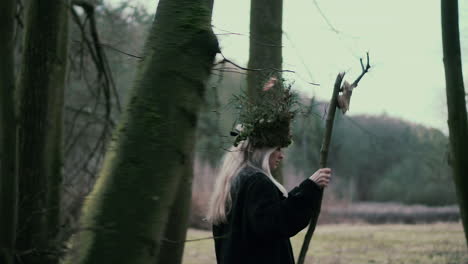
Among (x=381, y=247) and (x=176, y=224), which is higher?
(x=176, y=224)

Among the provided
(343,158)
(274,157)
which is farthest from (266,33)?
(343,158)

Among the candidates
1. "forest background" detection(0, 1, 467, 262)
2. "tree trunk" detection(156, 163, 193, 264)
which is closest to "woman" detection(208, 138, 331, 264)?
"tree trunk" detection(156, 163, 193, 264)

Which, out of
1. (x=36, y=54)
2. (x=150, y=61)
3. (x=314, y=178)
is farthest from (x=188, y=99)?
(x=36, y=54)

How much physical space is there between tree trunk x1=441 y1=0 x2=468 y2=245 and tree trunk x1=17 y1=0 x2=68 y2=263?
121 inches

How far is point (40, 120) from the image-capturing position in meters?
5.02

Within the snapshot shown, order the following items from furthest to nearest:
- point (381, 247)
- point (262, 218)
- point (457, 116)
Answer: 1. point (381, 247)
2. point (457, 116)
3. point (262, 218)

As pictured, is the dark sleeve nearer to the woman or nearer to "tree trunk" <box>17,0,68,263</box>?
the woman

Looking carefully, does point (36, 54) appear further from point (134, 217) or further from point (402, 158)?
point (402, 158)

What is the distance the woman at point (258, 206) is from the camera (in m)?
3.54

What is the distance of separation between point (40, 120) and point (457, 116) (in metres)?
3.24

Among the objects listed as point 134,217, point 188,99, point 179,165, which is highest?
point 188,99

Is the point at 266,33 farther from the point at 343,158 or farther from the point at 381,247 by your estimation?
the point at 343,158

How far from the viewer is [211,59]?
7.50ft

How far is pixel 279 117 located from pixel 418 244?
26.4 ft
